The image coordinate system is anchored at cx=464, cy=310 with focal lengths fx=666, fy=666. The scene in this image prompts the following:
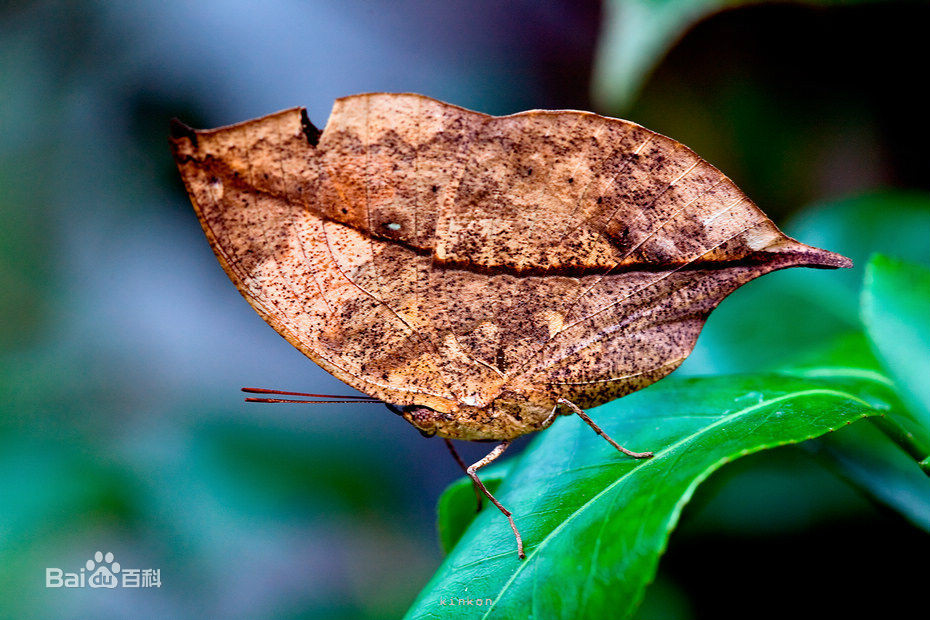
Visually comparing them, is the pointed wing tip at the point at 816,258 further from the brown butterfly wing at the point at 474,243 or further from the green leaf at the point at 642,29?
the green leaf at the point at 642,29

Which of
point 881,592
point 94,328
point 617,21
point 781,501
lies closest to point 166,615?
point 94,328

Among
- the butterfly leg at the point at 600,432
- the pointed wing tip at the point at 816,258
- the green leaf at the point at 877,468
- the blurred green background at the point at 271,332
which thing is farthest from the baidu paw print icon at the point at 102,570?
the pointed wing tip at the point at 816,258

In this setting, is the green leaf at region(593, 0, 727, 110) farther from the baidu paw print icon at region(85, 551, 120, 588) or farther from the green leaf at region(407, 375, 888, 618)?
the baidu paw print icon at region(85, 551, 120, 588)

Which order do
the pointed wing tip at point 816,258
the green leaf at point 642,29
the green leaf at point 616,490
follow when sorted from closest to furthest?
the green leaf at point 616,490 → the pointed wing tip at point 816,258 → the green leaf at point 642,29

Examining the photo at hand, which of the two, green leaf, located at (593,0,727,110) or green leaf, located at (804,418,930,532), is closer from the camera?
green leaf, located at (804,418,930,532)

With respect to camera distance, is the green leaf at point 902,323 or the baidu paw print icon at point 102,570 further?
the baidu paw print icon at point 102,570

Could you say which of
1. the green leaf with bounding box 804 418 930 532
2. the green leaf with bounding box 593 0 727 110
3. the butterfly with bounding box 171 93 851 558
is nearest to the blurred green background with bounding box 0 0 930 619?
the green leaf with bounding box 593 0 727 110

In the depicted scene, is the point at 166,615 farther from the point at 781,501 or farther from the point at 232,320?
the point at 781,501
